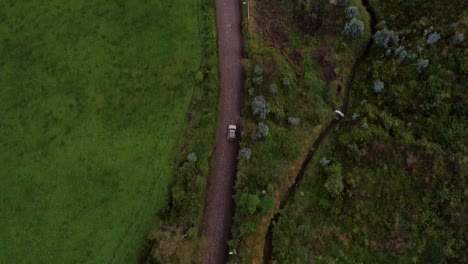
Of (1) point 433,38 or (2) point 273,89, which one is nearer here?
(1) point 433,38

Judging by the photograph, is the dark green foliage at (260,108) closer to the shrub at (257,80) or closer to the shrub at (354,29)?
the shrub at (257,80)

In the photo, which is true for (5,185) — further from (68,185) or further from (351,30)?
(351,30)

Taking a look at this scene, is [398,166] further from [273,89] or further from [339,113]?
[273,89]

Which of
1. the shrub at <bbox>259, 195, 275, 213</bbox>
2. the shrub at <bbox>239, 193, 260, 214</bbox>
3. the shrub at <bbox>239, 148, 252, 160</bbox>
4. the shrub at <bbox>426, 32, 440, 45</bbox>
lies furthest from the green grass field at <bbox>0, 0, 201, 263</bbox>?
the shrub at <bbox>426, 32, 440, 45</bbox>

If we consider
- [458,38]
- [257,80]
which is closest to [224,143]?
[257,80]

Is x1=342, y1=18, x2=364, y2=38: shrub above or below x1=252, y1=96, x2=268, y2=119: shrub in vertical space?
above

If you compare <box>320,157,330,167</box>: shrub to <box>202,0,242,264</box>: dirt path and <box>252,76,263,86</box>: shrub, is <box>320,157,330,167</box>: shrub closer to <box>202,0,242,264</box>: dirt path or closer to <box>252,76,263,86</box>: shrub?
<box>202,0,242,264</box>: dirt path
